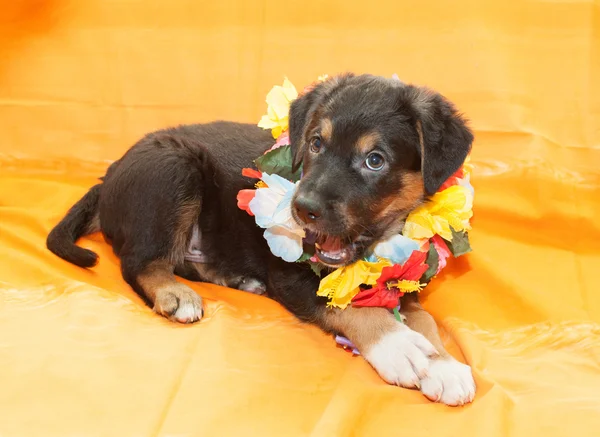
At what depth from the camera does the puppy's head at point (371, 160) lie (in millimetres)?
3010

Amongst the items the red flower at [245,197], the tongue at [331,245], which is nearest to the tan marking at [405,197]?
the tongue at [331,245]

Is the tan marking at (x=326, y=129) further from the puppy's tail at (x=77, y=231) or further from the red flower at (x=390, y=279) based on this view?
the puppy's tail at (x=77, y=231)

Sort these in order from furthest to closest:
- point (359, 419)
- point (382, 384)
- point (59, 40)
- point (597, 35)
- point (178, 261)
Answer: point (59, 40) < point (597, 35) < point (178, 261) < point (382, 384) < point (359, 419)

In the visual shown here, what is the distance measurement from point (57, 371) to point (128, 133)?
2592 millimetres

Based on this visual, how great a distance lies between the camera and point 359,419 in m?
2.78

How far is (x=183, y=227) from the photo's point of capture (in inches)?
153

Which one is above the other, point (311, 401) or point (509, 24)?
point (509, 24)

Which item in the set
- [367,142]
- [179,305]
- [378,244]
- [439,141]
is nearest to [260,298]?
[179,305]

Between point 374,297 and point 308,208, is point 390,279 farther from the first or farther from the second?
point 308,208

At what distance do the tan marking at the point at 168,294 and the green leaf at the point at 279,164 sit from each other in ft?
2.67

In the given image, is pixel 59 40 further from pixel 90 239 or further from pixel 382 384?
pixel 382 384

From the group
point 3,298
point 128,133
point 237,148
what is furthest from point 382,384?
point 128,133

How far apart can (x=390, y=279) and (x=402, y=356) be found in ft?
1.49

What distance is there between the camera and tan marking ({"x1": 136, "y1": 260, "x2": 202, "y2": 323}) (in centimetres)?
350
